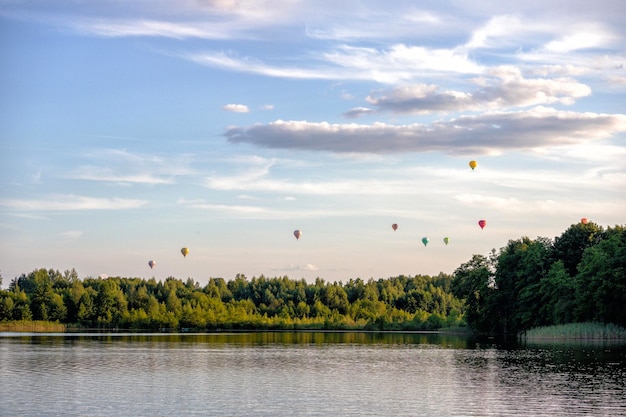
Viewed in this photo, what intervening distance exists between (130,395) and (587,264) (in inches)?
Result: 2818

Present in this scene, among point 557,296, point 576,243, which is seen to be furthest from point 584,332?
point 576,243

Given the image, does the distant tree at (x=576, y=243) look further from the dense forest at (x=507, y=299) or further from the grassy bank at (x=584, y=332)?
the grassy bank at (x=584, y=332)

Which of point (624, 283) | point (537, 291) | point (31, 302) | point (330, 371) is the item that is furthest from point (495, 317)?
point (31, 302)

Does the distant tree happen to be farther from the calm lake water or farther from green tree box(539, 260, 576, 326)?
the calm lake water

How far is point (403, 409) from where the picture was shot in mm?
33531

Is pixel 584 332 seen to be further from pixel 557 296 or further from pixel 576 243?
pixel 576 243

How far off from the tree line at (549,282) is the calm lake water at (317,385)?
26.5 m

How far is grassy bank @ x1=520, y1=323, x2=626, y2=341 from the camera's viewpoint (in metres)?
88.8

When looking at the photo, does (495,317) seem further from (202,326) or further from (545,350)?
(202,326)

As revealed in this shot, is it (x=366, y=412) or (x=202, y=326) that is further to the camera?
(x=202, y=326)

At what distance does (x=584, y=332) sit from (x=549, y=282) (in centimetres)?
1350

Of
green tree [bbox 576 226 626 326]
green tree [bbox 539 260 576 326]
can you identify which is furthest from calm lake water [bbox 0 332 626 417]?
green tree [bbox 539 260 576 326]

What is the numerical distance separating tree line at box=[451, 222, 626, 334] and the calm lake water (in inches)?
1044

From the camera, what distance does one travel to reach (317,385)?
139 ft
